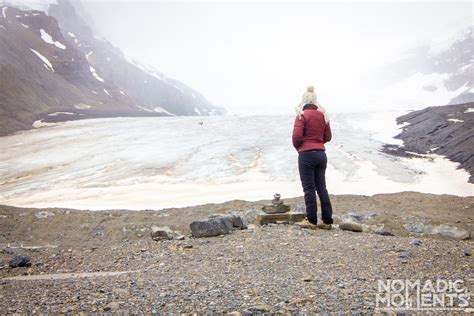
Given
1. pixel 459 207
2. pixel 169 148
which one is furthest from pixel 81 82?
pixel 459 207

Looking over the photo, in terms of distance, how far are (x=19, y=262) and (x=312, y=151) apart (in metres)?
6.27

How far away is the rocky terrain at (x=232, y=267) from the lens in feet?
13.9

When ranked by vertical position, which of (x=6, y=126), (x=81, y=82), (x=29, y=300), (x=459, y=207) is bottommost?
(x=29, y=300)

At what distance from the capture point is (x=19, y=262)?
7.59 metres

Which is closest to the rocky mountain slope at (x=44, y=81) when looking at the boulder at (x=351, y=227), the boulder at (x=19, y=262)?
→ the boulder at (x=19, y=262)


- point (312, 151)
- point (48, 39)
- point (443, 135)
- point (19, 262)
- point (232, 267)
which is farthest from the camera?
point (48, 39)

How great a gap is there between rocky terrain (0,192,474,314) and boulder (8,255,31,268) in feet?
0.08

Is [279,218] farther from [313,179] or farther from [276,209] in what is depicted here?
[313,179]

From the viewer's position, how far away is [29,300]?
4.57m

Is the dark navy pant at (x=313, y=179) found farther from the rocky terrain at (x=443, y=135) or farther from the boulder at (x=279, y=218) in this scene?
the rocky terrain at (x=443, y=135)

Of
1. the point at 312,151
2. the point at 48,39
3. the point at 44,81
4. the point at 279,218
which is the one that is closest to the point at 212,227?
the point at 279,218

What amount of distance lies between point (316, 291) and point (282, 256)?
1.95m

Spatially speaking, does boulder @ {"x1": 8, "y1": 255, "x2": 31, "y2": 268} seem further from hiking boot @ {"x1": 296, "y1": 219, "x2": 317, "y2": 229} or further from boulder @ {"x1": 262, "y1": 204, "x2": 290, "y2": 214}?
hiking boot @ {"x1": 296, "y1": 219, "x2": 317, "y2": 229}

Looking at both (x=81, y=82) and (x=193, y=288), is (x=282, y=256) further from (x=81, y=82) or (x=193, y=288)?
(x=81, y=82)
